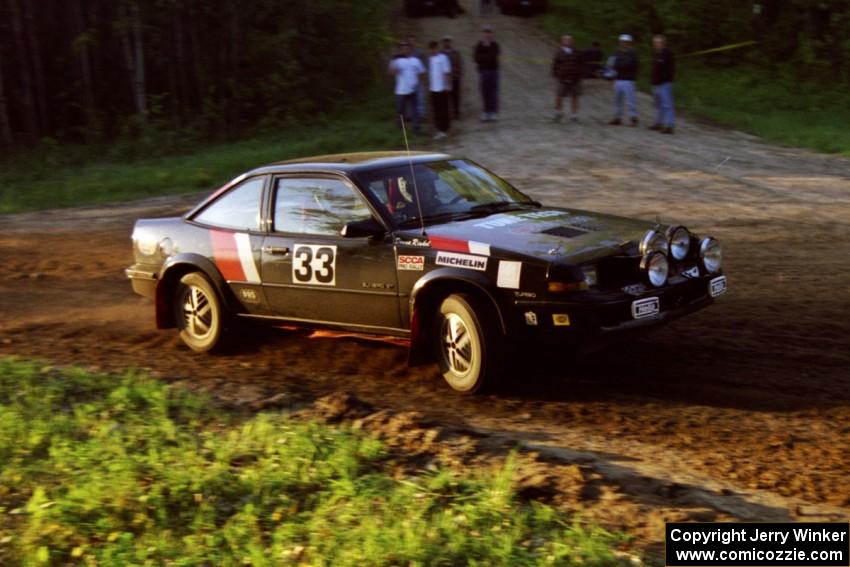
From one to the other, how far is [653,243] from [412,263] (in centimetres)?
156

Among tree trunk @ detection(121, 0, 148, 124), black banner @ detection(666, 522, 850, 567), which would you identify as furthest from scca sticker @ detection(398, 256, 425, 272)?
tree trunk @ detection(121, 0, 148, 124)

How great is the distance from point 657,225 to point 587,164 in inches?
424

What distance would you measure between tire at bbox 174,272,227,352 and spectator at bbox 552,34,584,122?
14116mm

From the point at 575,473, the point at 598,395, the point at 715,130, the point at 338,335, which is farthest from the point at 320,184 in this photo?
the point at 715,130

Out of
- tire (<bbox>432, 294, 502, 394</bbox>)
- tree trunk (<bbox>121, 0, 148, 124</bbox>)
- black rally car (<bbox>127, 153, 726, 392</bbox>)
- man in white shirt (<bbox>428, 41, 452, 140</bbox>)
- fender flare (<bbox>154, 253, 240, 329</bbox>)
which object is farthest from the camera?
tree trunk (<bbox>121, 0, 148, 124</bbox>)

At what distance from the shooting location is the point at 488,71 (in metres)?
21.6

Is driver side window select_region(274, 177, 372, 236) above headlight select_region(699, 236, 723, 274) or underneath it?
above

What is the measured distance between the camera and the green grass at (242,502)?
4.63 meters

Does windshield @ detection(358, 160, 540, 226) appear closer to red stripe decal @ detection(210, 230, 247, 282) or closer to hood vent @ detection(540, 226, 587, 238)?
hood vent @ detection(540, 226, 587, 238)

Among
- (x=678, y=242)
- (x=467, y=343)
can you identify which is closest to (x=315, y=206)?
(x=467, y=343)

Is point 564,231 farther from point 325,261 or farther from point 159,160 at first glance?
point 159,160

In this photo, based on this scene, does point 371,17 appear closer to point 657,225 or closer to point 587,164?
point 587,164

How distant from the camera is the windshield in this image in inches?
293

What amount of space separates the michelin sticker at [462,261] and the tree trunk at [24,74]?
21.9 m
